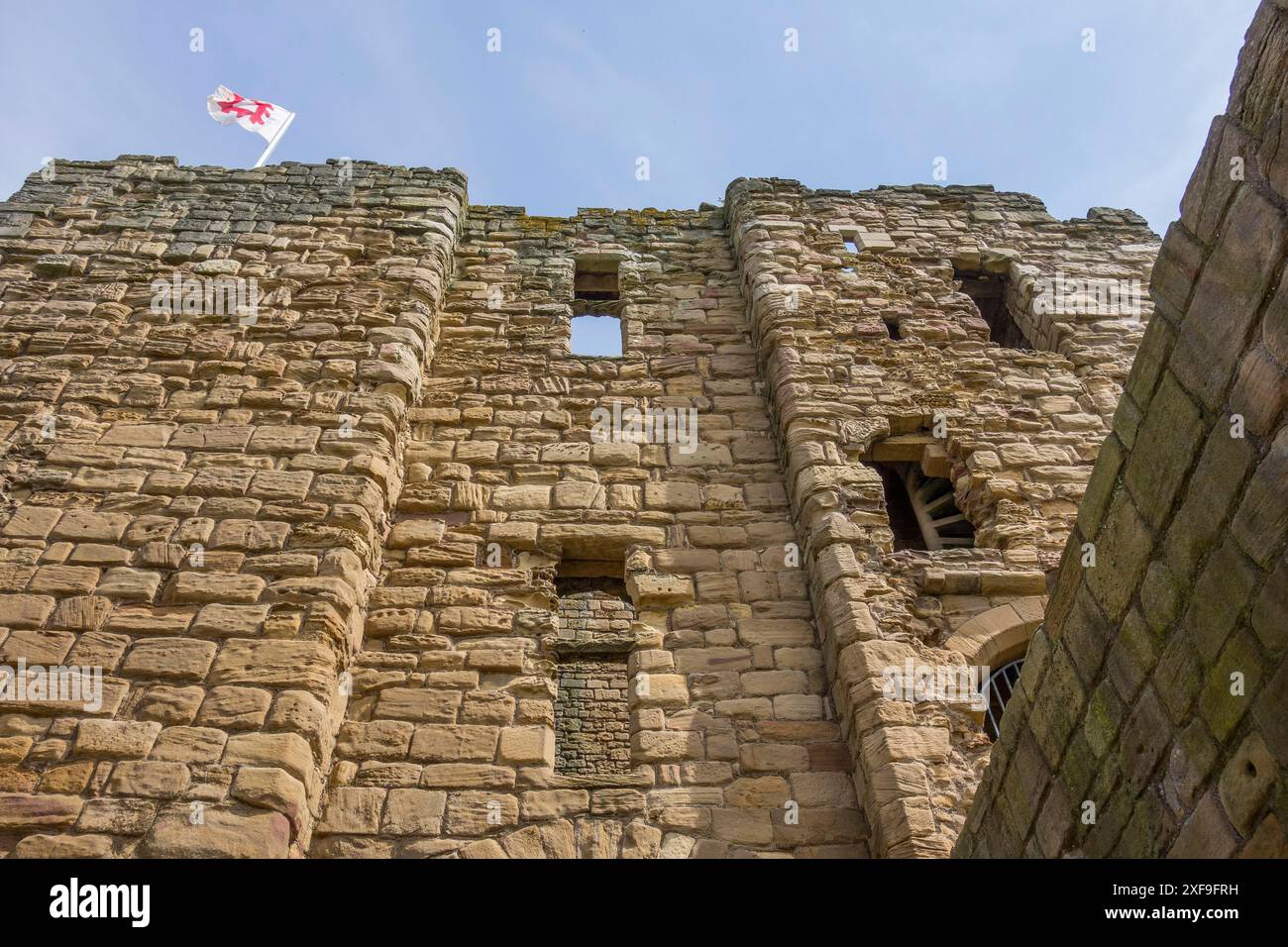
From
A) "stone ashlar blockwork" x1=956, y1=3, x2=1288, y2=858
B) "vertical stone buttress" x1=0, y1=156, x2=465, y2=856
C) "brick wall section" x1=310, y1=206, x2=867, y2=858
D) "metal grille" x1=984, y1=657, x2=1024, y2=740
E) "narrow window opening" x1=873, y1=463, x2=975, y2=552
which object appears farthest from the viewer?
"narrow window opening" x1=873, y1=463, x2=975, y2=552

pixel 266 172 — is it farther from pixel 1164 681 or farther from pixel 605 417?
pixel 1164 681

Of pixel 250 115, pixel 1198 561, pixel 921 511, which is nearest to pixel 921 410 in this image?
pixel 921 511

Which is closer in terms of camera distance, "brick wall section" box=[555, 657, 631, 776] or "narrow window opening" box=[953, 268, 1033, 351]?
"narrow window opening" box=[953, 268, 1033, 351]

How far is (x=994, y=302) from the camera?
30.2 ft

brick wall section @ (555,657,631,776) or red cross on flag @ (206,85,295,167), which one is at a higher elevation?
red cross on flag @ (206,85,295,167)

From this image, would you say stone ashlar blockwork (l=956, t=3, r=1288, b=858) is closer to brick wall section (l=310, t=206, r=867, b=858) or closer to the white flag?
brick wall section (l=310, t=206, r=867, b=858)

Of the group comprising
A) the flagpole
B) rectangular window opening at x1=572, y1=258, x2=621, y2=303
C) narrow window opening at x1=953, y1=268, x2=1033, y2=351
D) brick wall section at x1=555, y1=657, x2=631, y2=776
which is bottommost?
brick wall section at x1=555, y1=657, x2=631, y2=776

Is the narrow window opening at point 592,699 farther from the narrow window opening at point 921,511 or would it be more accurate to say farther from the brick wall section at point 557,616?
the narrow window opening at point 921,511

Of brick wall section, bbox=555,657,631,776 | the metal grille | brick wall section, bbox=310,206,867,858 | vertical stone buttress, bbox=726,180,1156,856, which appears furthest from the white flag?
the metal grille

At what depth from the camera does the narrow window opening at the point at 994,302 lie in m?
9.03

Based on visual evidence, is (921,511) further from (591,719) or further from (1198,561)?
(1198,561)

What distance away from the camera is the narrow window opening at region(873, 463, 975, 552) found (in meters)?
7.07

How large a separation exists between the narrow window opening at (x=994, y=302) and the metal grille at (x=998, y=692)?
13.2 feet

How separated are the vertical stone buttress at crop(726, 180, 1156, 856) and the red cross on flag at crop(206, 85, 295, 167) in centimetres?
447
